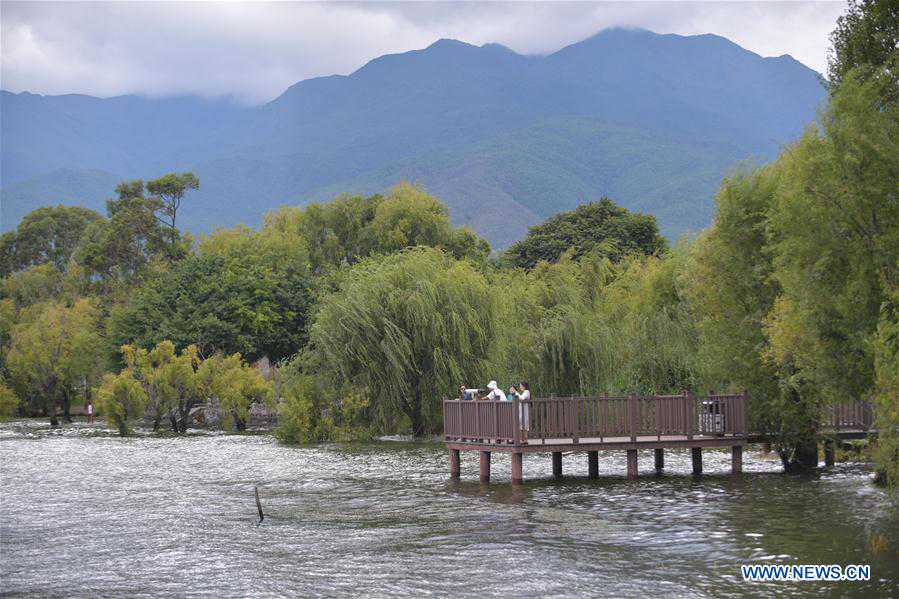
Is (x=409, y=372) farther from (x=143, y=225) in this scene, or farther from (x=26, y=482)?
(x=143, y=225)

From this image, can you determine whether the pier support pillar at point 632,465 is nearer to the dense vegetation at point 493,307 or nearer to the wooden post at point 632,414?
the wooden post at point 632,414

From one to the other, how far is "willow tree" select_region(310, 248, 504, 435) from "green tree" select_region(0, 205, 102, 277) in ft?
304

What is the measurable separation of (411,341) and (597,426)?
19.2 metres

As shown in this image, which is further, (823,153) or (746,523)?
(746,523)

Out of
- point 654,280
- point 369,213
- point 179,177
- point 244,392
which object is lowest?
point 244,392

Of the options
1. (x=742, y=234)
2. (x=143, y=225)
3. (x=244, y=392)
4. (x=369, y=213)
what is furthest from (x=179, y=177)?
(x=742, y=234)

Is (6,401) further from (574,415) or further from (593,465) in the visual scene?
(574,415)

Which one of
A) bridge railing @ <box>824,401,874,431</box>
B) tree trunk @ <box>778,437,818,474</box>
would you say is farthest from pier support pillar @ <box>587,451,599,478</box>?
bridge railing @ <box>824,401,874,431</box>

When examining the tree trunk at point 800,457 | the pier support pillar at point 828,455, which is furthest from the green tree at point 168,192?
the tree trunk at point 800,457

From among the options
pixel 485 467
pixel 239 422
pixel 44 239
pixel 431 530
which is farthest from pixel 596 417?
pixel 44 239

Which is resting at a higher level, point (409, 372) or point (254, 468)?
point (409, 372)

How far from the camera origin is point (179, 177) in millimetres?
106562

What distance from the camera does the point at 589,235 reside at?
8806 centimetres

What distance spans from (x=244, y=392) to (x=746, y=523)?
44687mm
